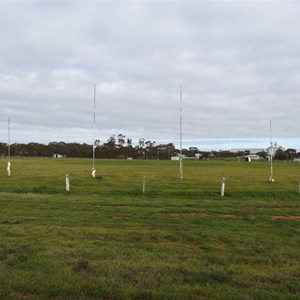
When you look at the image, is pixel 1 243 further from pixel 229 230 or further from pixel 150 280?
pixel 229 230

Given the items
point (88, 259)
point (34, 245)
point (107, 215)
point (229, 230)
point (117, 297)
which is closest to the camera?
point (117, 297)

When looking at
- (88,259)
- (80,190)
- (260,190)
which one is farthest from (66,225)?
(260,190)

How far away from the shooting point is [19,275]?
664 cm

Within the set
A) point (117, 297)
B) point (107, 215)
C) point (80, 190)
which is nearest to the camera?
point (117, 297)

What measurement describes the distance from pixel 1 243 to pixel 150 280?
4.35 m

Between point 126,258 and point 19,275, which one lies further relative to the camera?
point 126,258

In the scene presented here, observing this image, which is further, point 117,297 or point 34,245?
point 34,245

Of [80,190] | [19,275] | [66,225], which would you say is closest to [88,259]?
[19,275]

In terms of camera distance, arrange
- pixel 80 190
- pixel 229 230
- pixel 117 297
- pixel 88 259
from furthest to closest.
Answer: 1. pixel 80 190
2. pixel 229 230
3. pixel 88 259
4. pixel 117 297

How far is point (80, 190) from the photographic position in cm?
2636

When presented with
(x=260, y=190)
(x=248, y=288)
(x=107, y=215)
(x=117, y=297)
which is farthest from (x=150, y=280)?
(x=260, y=190)

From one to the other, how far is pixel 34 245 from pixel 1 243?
82 centimetres

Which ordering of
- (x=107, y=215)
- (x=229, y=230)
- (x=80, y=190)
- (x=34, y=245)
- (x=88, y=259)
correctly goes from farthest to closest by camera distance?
(x=80, y=190) < (x=107, y=215) < (x=229, y=230) < (x=34, y=245) < (x=88, y=259)

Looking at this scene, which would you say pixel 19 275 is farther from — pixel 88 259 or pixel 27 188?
pixel 27 188
